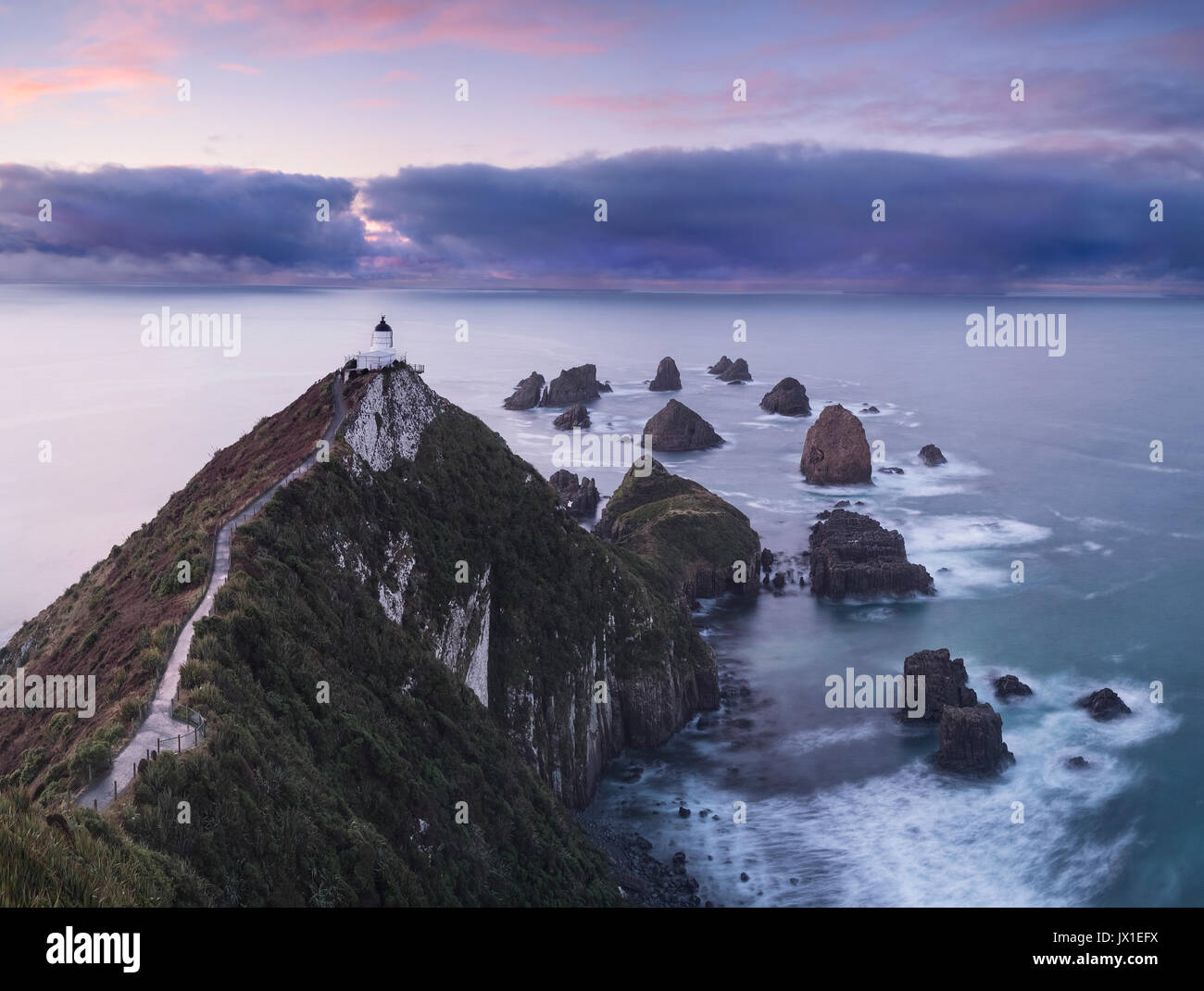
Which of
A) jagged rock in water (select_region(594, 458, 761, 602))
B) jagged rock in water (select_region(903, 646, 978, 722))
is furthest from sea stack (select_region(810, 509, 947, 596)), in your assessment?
jagged rock in water (select_region(903, 646, 978, 722))

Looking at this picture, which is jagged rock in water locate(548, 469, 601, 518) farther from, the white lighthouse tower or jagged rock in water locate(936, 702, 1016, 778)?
jagged rock in water locate(936, 702, 1016, 778)

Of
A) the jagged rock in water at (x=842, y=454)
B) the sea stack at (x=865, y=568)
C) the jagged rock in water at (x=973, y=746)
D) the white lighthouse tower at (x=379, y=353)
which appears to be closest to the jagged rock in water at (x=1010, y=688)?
the jagged rock in water at (x=973, y=746)

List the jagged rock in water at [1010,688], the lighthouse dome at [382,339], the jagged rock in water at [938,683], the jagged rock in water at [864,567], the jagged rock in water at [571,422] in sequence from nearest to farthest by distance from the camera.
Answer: the lighthouse dome at [382,339] < the jagged rock in water at [938,683] < the jagged rock in water at [1010,688] < the jagged rock in water at [864,567] < the jagged rock in water at [571,422]

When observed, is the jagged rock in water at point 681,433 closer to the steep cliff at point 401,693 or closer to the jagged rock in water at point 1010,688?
the steep cliff at point 401,693

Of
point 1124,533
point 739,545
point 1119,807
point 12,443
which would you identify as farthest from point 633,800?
point 12,443

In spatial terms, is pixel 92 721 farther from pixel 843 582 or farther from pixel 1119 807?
pixel 843 582
